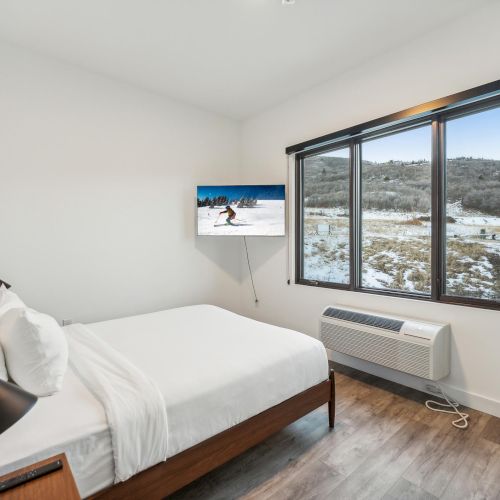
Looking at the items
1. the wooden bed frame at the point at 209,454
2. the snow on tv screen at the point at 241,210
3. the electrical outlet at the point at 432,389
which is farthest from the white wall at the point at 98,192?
the electrical outlet at the point at 432,389

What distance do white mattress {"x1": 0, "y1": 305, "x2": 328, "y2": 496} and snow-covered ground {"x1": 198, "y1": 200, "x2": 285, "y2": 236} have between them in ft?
4.23

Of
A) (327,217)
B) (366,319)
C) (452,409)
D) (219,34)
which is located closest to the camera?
(452,409)

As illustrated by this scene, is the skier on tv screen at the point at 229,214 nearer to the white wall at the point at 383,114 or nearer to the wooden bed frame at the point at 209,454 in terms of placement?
the white wall at the point at 383,114

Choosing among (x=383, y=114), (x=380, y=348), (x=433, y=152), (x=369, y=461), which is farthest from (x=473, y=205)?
(x=369, y=461)

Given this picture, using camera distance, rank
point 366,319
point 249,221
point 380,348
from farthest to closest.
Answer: point 249,221 → point 366,319 → point 380,348

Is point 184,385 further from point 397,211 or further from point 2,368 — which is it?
point 397,211

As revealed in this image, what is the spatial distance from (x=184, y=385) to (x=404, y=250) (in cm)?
Result: 227

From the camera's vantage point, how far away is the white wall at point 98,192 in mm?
2754

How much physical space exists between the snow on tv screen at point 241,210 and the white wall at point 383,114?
31cm

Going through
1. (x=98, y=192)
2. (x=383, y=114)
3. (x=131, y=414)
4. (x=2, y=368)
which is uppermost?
(x=383, y=114)

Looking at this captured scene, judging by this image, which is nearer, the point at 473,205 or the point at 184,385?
the point at 184,385

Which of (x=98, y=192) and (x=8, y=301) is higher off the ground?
(x=98, y=192)

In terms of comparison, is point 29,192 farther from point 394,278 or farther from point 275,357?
point 394,278

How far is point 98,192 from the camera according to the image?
3.17 metres
